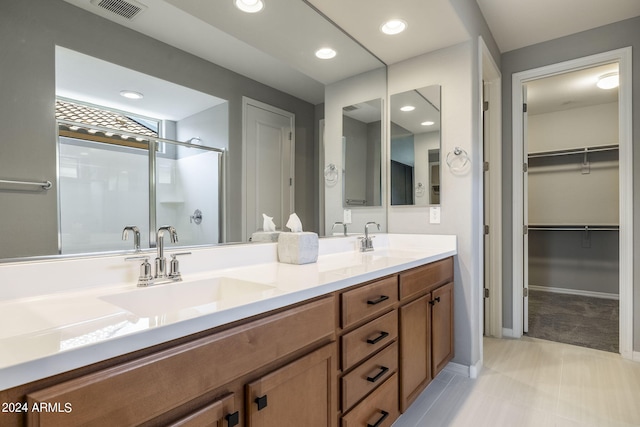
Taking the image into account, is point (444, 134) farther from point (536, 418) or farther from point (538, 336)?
point (538, 336)

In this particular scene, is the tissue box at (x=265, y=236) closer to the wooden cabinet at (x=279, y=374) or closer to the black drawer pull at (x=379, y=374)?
the wooden cabinet at (x=279, y=374)

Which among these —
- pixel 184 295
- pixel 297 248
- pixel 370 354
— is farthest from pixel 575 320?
pixel 184 295

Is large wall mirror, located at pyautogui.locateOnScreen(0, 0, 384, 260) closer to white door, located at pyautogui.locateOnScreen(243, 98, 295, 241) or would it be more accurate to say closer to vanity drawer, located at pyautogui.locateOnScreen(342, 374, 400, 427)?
white door, located at pyautogui.locateOnScreen(243, 98, 295, 241)

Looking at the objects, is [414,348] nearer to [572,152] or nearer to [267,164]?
[267,164]

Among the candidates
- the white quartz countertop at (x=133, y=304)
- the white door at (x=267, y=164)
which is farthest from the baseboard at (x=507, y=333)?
the white door at (x=267, y=164)

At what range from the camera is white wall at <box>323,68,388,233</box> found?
6.51ft

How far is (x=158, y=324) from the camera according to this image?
0.64 m

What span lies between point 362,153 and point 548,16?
65.4 inches

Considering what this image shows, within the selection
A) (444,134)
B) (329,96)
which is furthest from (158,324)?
(444,134)

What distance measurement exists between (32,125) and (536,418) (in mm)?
2476

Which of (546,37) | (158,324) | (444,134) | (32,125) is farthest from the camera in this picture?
(546,37)

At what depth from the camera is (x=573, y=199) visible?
4230mm

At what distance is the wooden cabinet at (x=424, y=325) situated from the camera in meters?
1.56

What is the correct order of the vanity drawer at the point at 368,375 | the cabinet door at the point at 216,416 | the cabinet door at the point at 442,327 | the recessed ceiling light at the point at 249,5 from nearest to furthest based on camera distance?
the cabinet door at the point at 216,416 → the vanity drawer at the point at 368,375 → the recessed ceiling light at the point at 249,5 → the cabinet door at the point at 442,327
